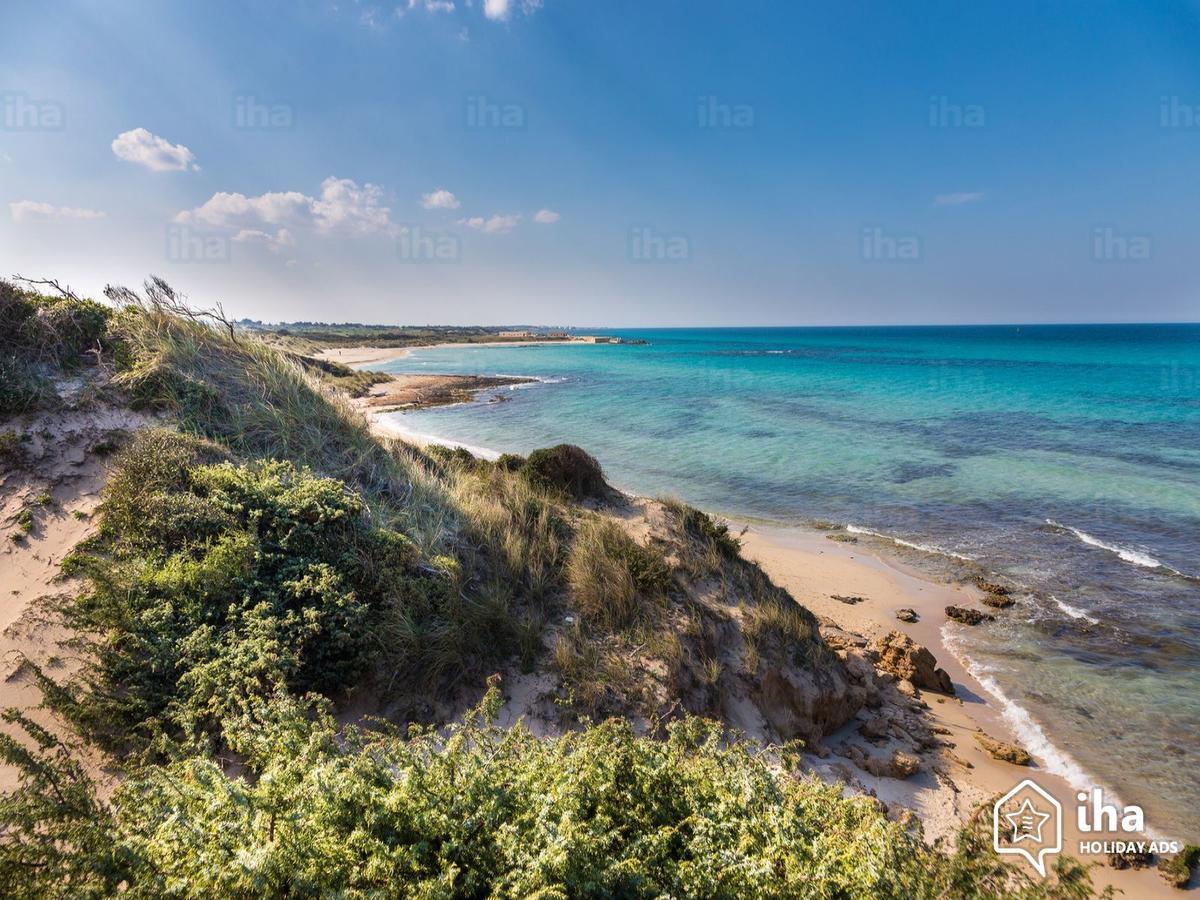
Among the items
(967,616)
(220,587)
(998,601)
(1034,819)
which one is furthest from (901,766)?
(220,587)

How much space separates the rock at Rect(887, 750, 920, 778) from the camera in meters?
7.04

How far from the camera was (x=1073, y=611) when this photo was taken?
37.4 feet

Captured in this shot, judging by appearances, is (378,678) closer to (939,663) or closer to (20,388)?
(20,388)

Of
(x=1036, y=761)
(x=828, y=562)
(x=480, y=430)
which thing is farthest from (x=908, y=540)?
(x=480, y=430)

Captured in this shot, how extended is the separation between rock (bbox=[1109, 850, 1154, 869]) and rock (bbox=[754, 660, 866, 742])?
2874 millimetres

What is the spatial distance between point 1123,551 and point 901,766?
1201cm

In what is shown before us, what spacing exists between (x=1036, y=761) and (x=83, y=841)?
33.9 feet

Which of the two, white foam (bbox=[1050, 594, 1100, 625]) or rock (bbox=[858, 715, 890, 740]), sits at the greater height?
white foam (bbox=[1050, 594, 1100, 625])

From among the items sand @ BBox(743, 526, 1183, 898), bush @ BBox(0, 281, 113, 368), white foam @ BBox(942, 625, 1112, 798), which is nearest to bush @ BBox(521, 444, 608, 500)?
sand @ BBox(743, 526, 1183, 898)

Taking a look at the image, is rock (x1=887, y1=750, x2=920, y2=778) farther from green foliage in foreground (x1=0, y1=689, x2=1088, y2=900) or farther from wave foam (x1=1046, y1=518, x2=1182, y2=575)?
wave foam (x1=1046, y1=518, x2=1182, y2=575)

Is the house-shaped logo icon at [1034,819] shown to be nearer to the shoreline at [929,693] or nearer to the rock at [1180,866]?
the shoreline at [929,693]

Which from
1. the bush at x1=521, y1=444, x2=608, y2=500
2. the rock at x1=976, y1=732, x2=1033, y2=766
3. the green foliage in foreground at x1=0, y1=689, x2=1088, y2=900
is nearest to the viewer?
the green foliage in foreground at x1=0, y1=689, x2=1088, y2=900

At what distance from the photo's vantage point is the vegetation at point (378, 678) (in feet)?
9.39

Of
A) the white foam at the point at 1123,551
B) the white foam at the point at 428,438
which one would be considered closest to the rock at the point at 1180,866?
the white foam at the point at 1123,551
